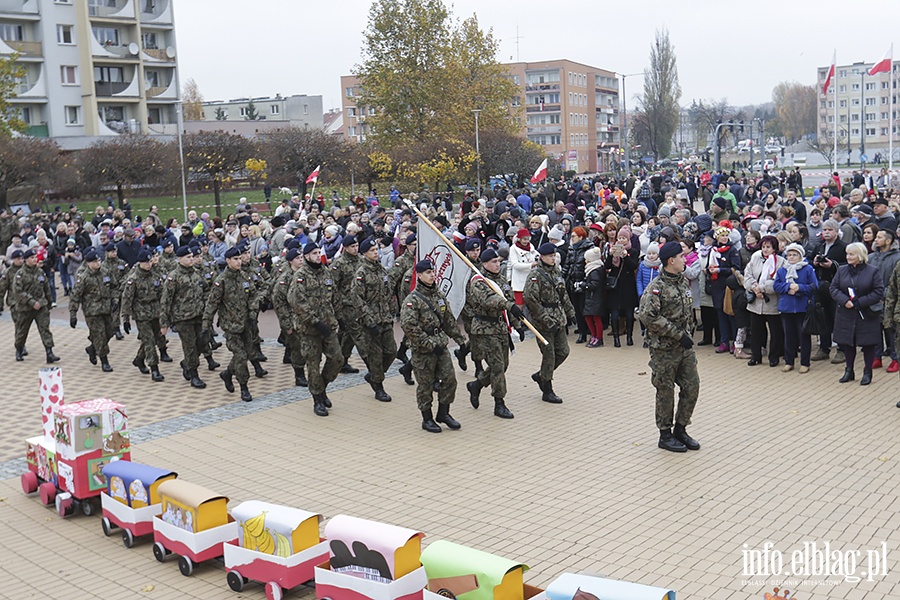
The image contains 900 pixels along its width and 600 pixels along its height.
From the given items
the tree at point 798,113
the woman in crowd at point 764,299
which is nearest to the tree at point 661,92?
the tree at point 798,113

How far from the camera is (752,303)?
13742 mm

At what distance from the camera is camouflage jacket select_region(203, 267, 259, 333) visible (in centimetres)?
1322

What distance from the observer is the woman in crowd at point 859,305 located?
1232 centimetres

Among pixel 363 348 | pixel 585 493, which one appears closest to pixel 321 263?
pixel 363 348

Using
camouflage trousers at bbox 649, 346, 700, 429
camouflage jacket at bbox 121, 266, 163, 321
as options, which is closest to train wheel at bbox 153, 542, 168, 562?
camouflage trousers at bbox 649, 346, 700, 429

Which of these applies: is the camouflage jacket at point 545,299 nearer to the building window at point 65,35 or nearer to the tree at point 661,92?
the building window at point 65,35

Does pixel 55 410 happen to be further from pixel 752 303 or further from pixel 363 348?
pixel 752 303

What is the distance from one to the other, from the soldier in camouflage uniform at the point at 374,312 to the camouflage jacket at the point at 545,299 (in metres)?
2.12

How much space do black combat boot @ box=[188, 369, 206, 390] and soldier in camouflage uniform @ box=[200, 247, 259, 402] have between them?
37.7 inches

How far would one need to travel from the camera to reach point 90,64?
59094mm

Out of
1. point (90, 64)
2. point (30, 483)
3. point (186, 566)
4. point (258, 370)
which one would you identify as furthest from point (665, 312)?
point (90, 64)

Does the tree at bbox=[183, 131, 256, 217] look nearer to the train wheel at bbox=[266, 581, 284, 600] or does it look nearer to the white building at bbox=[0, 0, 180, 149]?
the white building at bbox=[0, 0, 180, 149]

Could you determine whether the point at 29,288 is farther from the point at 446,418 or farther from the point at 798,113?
the point at 798,113

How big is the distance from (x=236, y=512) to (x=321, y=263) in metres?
5.46
